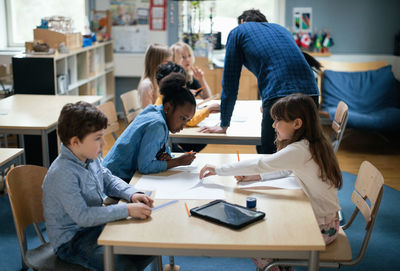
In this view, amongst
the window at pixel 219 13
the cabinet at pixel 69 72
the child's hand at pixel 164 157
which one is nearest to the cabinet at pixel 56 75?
the cabinet at pixel 69 72

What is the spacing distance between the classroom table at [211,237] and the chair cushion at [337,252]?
0.95 ft

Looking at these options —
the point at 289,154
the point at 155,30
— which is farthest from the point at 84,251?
the point at 155,30

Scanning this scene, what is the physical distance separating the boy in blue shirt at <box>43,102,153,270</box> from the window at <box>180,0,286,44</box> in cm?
445

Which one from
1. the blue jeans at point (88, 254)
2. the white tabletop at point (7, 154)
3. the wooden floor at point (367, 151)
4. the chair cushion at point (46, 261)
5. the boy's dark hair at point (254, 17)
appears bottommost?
the wooden floor at point (367, 151)

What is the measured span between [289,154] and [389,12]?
4601 millimetres

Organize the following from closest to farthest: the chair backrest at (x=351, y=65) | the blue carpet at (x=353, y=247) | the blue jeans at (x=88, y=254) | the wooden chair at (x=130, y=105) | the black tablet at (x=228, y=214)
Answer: the black tablet at (x=228, y=214)
the blue jeans at (x=88, y=254)
the blue carpet at (x=353, y=247)
the wooden chair at (x=130, y=105)
the chair backrest at (x=351, y=65)

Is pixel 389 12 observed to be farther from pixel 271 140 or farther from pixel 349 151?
pixel 271 140

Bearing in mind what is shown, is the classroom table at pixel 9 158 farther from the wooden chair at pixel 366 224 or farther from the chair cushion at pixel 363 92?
the chair cushion at pixel 363 92

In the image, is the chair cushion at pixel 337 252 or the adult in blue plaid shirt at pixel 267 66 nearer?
the chair cushion at pixel 337 252

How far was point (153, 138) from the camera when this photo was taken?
6.89 feet

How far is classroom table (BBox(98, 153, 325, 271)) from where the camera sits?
4.76ft

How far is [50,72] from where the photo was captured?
4367mm

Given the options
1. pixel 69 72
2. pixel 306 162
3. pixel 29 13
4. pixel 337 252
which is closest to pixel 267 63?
pixel 306 162

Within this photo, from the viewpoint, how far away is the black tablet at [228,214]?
1.57 meters
